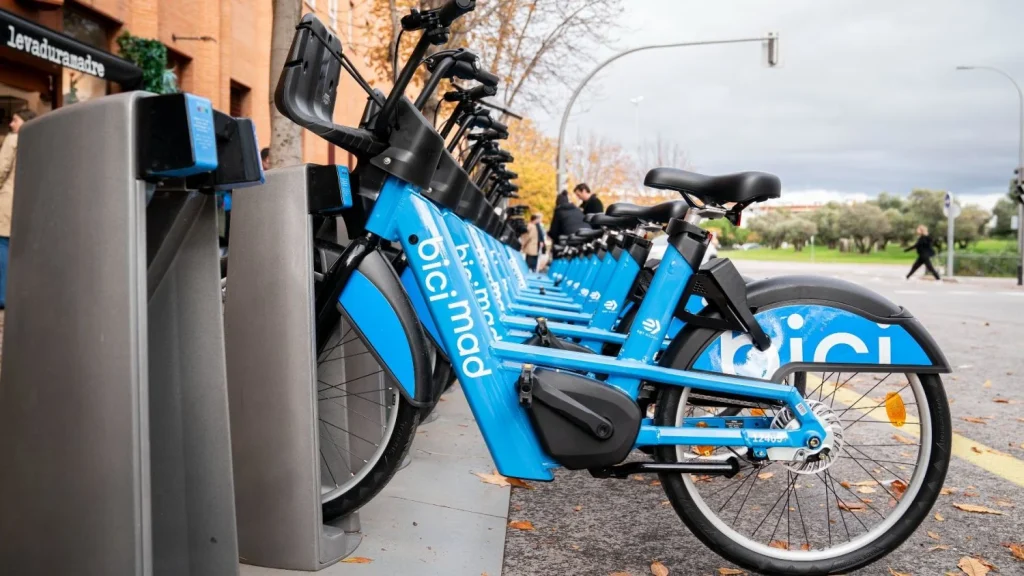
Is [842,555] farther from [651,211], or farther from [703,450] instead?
[651,211]

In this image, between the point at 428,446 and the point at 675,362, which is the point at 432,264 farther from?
the point at 428,446

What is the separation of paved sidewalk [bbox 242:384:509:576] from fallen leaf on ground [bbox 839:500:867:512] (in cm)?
127

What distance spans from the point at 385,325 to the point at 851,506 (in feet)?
6.35

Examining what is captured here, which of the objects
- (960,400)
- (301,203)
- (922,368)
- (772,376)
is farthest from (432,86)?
(960,400)

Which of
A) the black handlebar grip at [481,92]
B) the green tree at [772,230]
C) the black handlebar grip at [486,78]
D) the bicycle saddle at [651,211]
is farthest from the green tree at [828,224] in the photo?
the black handlebar grip at [486,78]

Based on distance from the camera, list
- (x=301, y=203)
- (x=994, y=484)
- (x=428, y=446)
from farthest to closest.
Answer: (x=428, y=446) → (x=994, y=484) → (x=301, y=203)

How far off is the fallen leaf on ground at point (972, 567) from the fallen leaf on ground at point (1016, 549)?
0.52 ft

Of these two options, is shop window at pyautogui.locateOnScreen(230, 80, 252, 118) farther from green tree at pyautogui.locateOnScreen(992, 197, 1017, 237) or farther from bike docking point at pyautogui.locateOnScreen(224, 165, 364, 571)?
green tree at pyautogui.locateOnScreen(992, 197, 1017, 237)

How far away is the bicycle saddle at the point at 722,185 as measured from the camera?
107 inches

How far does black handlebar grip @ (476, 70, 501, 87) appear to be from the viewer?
315 cm

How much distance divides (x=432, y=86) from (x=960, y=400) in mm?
4713

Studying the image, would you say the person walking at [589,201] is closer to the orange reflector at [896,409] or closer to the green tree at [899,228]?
the orange reflector at [896,409]

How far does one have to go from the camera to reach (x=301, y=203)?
2.64 m

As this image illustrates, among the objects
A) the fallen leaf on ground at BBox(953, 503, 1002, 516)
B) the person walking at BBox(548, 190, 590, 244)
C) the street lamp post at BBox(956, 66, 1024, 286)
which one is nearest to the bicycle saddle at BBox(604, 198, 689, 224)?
the fallen leaf on ground at BBox(953, 503, 1002, 516)
